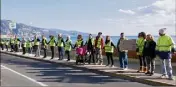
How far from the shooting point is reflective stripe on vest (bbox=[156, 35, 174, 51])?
15.1 m

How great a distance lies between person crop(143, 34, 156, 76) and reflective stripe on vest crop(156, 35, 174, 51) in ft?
3.24

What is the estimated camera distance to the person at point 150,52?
54.0 feet

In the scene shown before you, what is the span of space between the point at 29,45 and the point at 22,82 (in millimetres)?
23545

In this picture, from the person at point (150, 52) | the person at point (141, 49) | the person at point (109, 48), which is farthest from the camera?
the person at point (109, 48)

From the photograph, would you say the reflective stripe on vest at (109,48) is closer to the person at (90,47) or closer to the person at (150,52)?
the person at (90,47)

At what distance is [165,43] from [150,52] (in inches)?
52.5

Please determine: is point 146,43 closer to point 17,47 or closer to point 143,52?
point 143,52

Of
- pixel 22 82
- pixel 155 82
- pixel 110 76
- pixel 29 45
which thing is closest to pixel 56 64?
pixel 110 76

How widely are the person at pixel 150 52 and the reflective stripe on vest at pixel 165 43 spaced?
988mm

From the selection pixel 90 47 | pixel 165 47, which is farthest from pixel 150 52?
pixel 90 47

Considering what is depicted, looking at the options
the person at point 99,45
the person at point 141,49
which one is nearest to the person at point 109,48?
the person at point 99,45

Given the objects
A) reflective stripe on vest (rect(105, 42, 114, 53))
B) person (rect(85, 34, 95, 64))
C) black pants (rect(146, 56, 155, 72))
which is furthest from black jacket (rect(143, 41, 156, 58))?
person (rect(85, 34, 95, 64))

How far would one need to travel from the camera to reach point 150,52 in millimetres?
16453

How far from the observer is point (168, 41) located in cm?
1513
